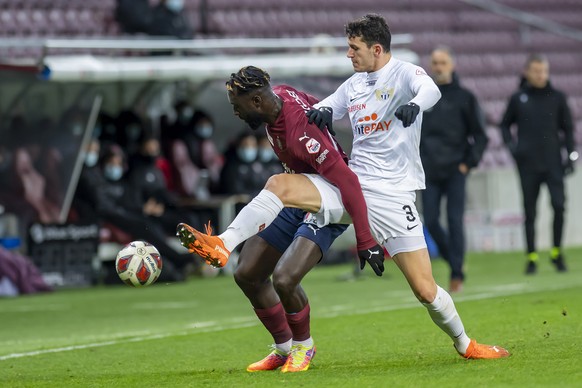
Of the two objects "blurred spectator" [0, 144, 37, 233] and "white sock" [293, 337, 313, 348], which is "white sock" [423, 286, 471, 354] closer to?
"white sock" [293, 337, 313, 348]

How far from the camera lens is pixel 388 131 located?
7.35m

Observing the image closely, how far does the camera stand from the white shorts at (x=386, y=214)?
23.4 feet

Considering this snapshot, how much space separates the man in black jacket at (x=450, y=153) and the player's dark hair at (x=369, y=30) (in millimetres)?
5181

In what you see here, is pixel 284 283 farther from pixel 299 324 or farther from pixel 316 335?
pixel 316 335

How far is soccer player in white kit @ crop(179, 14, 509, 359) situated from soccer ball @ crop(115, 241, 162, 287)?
0.50 m

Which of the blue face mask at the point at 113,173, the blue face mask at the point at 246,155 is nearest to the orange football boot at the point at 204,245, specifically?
the blue face mask at the point at 113,173

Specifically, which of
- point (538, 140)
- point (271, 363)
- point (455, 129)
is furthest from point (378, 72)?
point (538, 140)

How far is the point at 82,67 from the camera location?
1529 cm

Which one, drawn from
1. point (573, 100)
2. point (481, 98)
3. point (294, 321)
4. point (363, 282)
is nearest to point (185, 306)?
point (363, 282)

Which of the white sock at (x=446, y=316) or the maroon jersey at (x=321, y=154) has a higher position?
the maroon jersey at (x=321, y=154)

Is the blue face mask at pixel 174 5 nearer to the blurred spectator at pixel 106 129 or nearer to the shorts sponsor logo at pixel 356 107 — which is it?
the blurred spectator at pixel 106 129

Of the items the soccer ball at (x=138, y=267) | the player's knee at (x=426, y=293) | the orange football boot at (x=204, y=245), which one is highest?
the orange football boot at (x=204, y=245)

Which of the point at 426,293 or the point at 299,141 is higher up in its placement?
the point at 299,141

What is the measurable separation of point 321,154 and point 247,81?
0.54 m
